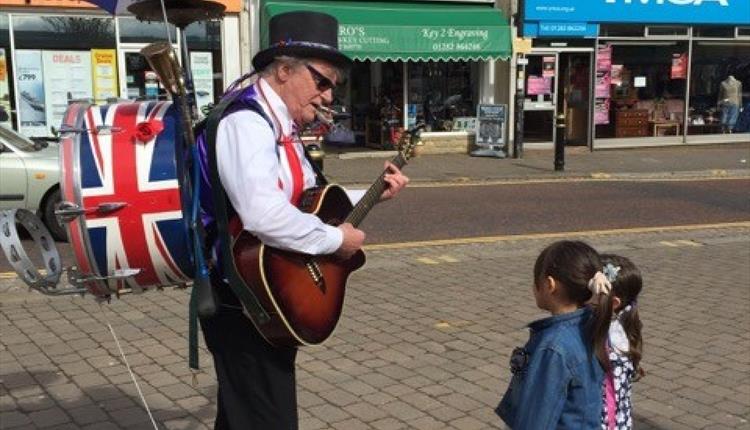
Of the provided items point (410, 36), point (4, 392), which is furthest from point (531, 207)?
point (4, 392)

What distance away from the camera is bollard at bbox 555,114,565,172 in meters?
14.9

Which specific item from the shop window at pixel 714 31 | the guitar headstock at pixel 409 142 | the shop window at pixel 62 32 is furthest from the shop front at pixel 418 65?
the guitar headstock at pixel 409 142

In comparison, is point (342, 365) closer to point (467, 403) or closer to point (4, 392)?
point (467, 403)

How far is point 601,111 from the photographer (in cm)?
1927

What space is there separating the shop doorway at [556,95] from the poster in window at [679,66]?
2583 millimetres

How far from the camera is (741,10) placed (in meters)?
20.3

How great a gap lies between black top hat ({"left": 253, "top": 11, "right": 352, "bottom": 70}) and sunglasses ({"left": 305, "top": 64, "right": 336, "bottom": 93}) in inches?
1.6

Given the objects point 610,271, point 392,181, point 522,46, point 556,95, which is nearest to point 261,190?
point 392,181

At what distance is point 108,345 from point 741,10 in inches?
767

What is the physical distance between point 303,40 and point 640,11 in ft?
59.9

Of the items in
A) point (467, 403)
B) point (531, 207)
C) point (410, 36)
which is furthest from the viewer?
point (410, 36)

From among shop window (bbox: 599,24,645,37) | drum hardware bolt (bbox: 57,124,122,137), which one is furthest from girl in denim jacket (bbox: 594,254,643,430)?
shop window (bbox: 599,24,645,37)

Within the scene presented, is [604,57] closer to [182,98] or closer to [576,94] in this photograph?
[576,94]

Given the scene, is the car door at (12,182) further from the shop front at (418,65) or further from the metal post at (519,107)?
the metal post at (519,107)
